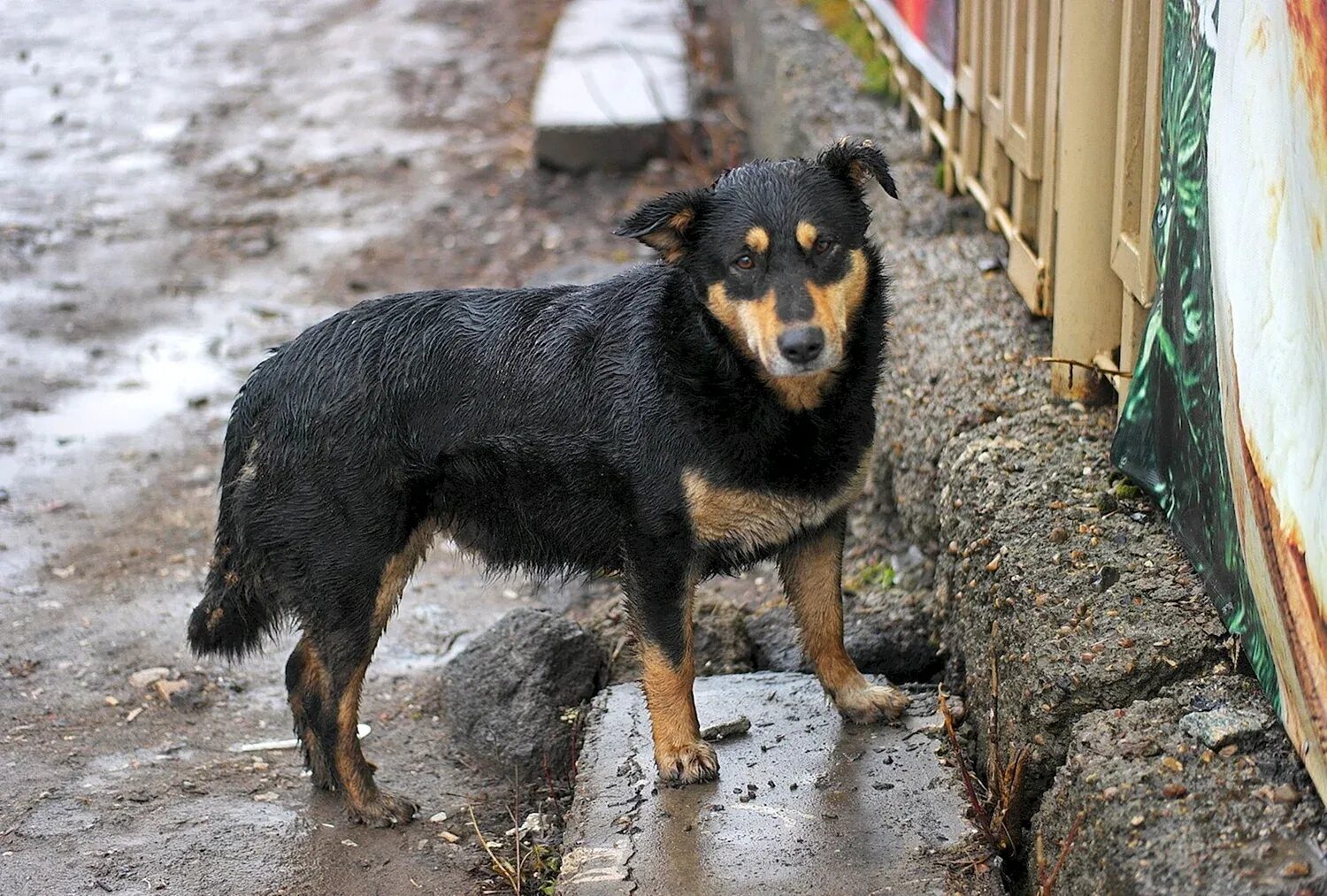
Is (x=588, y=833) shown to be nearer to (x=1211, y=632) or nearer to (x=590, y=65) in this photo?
(x=1211, y=632)

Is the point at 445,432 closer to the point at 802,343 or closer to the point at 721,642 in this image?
the point at 802,343

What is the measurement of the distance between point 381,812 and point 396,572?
73 centimetres

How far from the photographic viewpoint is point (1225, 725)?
2.89m

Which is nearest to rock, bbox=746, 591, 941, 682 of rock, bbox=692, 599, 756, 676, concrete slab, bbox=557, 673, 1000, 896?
rock, bbox=692, 599, 756, 676

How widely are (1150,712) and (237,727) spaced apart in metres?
2.98

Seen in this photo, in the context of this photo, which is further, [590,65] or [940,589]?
[590,65]

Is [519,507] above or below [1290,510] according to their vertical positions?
below

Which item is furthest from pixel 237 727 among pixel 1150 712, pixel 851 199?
pixel 1150 712

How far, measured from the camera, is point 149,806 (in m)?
4.13

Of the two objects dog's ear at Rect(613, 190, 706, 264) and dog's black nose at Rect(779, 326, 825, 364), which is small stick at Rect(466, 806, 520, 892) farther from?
dog's ear at Rect(613, 190, 706, 264)

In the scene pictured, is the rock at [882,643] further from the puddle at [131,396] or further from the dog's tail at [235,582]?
the puddle at [131,396]

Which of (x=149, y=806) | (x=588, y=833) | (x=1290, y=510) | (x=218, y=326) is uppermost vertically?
(x=1290, y=510)

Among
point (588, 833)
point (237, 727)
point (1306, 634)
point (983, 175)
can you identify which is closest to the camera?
point (1306, 634)

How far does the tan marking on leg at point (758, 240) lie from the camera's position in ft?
11.6
